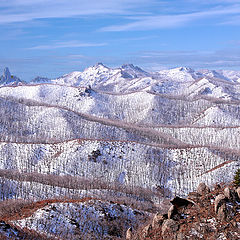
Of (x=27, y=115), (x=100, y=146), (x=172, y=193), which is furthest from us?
(x=27, y=115)

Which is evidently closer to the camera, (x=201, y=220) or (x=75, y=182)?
(x=201, y=220)

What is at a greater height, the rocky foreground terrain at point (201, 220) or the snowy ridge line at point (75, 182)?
the rocky foreground terrain at point (201, 220)

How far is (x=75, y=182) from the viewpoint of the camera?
89812mm

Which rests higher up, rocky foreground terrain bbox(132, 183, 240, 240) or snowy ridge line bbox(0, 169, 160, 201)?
rocky foreground terrain bbox(132, 183, 240, 240)

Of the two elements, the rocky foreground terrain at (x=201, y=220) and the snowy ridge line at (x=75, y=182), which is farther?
the snowy ridge line at (x=75, y=182)

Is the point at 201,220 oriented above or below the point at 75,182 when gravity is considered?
above

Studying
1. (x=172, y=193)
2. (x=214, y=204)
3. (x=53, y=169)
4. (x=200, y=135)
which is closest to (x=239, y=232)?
(x=214, y=204)

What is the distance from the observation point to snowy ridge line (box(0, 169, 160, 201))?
277ft

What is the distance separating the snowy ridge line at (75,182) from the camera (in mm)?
84312

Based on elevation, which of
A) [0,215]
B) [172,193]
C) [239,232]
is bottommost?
[172,193]

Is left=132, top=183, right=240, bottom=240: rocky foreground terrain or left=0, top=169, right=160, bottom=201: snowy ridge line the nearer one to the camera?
left=132, top=183, right=240, bottom=240: rocky foreground terrain

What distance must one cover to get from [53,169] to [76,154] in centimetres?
973

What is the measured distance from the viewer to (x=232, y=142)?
14812 cm

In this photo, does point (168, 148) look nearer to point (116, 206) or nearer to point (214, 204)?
point (116, 206)
